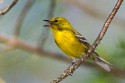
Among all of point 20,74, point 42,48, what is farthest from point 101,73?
point 20,74

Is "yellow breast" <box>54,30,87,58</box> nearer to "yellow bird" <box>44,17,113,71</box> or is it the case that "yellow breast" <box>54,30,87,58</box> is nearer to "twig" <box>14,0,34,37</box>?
"yellow bird" <box>44,17,113,71</box>

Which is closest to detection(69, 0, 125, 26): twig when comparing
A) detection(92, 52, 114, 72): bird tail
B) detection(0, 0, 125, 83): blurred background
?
detection(0, 0, 125, 83): blurred background

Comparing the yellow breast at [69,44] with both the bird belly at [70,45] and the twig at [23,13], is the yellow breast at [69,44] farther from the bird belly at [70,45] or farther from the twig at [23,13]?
the twig at [23,13]

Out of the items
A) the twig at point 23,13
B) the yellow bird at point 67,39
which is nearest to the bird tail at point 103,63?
the yellow bird at point 67,39

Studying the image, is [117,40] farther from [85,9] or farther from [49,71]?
[49,71]

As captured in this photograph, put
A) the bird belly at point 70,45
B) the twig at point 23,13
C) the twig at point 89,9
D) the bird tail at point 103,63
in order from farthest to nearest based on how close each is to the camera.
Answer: the twig at point 89,9, the twig at point 23,13, the bird belly at point 70,45, the bird tail at point 103,63

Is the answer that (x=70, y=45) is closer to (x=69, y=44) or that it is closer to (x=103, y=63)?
(x=69, y=44)

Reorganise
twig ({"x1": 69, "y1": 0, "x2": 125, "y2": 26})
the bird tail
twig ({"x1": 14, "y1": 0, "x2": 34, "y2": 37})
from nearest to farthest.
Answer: the bird tail → twig ({"x1": 14, "y1": 0, "x2": 34, "y2": 37}) → twig ({"x1": 69, "y1": 0, "x2": 125, "y2": 26})

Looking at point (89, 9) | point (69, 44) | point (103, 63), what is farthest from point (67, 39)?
point (89, 9)
